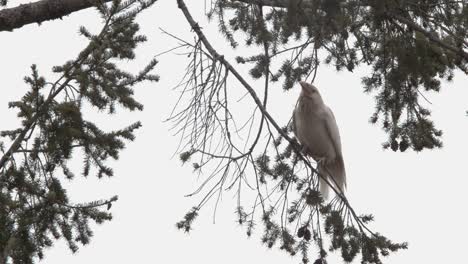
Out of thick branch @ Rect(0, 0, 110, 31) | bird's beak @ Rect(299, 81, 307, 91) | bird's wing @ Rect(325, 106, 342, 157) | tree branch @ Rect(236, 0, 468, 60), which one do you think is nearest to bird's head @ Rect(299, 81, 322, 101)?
bird's beak @ Rect(299, 81, 307, 91)

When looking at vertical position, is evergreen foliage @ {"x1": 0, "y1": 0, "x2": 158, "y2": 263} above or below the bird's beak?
below

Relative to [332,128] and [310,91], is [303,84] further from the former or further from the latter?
[332,128]

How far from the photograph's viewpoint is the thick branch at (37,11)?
20.2ft

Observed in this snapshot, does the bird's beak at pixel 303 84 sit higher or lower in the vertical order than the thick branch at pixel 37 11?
higher

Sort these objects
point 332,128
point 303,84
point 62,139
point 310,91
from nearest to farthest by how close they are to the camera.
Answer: point 62,139, point 303,84, point 310,91, point 332,128

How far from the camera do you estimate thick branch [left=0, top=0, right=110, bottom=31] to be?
614 centimetres

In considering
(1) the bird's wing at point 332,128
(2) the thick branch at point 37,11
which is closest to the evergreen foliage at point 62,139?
(2) the thick branch at point 37,11

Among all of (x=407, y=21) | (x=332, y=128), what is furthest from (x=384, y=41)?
(x=332, y=128)

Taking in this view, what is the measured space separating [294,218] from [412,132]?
1.66 m

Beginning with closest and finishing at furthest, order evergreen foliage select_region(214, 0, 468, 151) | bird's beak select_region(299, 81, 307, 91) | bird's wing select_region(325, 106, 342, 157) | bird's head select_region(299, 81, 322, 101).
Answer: evergreen foliage select_region(214, 0, 468, 151) → bird's beak select_region(299, 81, 307, 91) → bird's head select_region(299, 81, 322, 101) → bird's wing select_region(325, 106, 342, 157)

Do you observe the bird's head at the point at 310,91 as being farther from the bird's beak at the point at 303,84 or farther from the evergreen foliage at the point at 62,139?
the evergreen foliage at the point at 62,139

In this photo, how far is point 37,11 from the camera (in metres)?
6.24

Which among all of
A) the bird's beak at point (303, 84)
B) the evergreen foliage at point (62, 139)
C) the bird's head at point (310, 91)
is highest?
the bird's head at point (310, 91)

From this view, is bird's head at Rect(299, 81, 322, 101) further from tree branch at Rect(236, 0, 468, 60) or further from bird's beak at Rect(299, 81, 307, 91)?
tree branch at Rect(236, 0, 468, 60)
